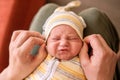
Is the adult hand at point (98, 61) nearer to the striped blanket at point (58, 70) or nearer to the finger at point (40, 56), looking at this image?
the striped blanket at point (58, 70)

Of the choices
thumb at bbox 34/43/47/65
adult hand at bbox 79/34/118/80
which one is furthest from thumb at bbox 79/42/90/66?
thumb at bbox 34/43/47/65

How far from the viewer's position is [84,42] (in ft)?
3.64

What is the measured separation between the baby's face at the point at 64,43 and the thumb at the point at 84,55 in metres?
0.02

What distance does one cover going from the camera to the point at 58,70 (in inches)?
41.8

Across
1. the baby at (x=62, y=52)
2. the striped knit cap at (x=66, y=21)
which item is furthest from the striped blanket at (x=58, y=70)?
the striped knit cap at (x=66, y=21)

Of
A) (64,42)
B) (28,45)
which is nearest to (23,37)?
(28,45)

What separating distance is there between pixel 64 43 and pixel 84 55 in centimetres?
9

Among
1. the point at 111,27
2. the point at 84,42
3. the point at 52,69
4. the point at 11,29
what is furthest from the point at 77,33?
the point at 11,29

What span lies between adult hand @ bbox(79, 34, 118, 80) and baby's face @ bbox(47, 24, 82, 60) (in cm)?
4

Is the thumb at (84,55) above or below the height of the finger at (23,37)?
below

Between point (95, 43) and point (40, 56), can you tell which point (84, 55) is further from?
point (40, 56)

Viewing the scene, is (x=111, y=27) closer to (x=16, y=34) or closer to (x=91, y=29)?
(x=91, y=29)

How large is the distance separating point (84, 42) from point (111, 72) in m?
0.17

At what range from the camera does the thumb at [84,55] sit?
3.43 ft
